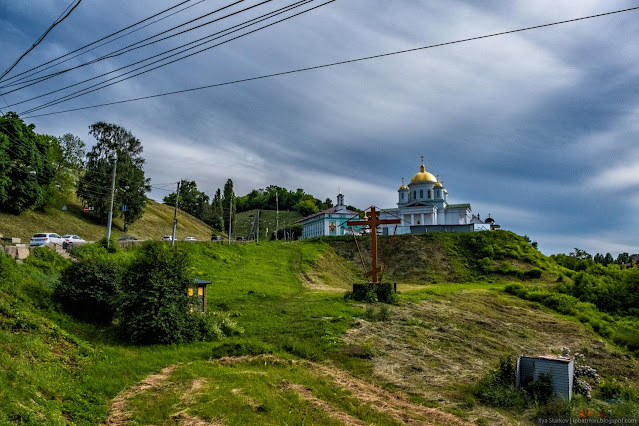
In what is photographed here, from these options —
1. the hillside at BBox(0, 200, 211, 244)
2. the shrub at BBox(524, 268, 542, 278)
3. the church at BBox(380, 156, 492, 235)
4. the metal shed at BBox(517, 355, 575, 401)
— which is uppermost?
the church at BBox(380, 156, 492, 235)

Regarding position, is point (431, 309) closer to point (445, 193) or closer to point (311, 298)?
point (311, 298)

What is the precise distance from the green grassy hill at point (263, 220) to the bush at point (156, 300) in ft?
367

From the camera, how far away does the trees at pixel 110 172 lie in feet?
213

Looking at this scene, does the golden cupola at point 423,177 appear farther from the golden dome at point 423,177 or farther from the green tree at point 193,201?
the green tree at point 193,201

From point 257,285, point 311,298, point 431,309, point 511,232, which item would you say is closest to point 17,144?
point 257,285

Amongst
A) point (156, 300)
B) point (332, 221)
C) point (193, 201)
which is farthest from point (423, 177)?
point (156, 300)

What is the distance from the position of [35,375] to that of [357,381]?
29.9ft

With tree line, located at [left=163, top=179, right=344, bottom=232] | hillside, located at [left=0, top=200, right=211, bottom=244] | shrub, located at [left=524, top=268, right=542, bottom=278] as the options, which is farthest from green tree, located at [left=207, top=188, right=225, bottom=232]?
shrub, located at [left=524, top=268, right=542, bottom=278]

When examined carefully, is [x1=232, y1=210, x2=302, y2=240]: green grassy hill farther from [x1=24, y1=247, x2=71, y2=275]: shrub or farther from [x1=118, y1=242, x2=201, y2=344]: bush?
[x1=118, y1=242, x2=201, y2=344]: bush

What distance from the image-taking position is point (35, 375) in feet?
36.9

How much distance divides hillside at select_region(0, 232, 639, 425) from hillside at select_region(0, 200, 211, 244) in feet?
112

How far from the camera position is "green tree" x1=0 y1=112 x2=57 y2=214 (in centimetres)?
5184

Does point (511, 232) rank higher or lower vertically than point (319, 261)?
higher

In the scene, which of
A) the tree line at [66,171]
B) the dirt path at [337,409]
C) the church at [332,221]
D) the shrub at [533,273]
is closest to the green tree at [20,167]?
the tree line at [66,171]
